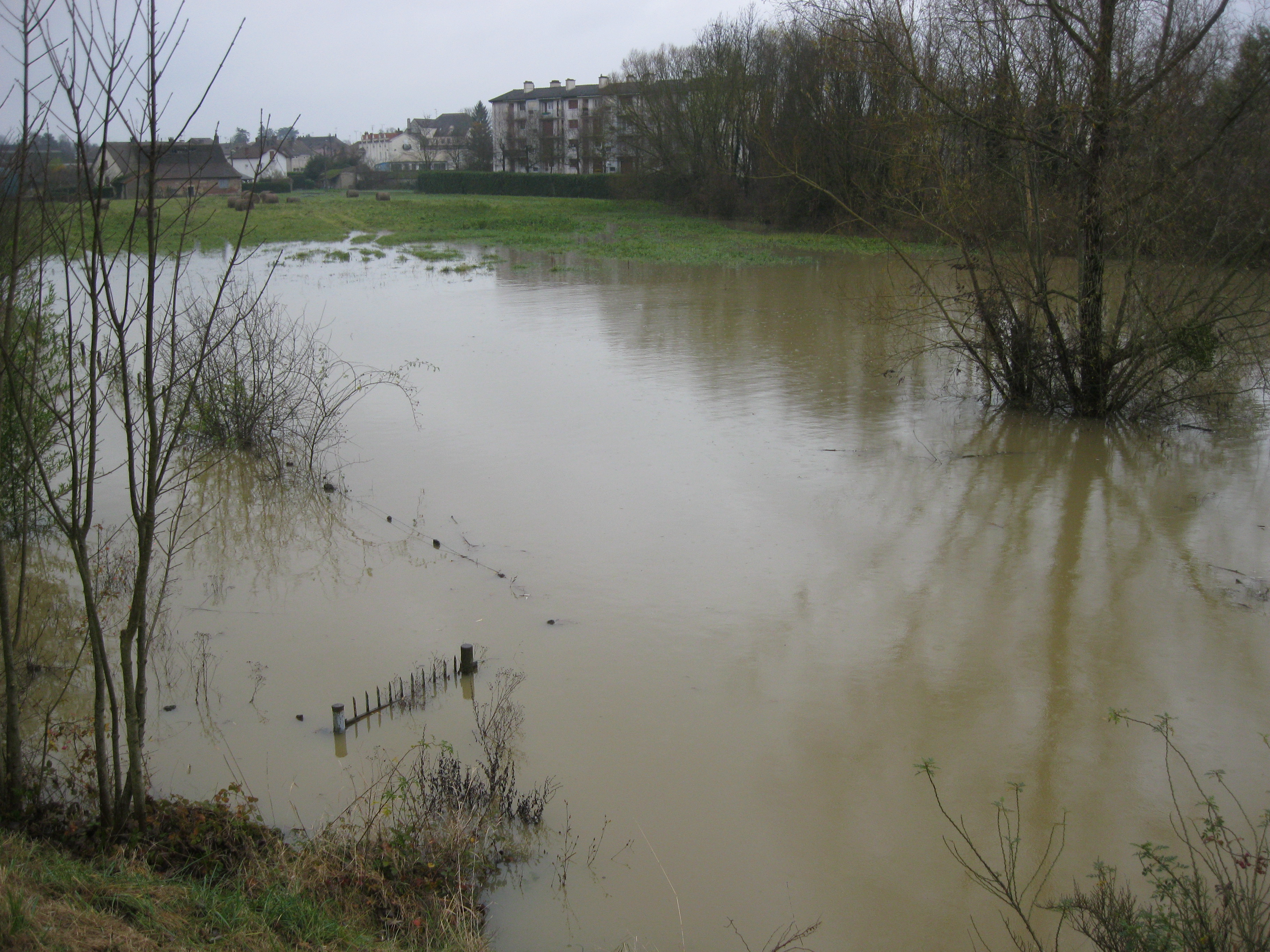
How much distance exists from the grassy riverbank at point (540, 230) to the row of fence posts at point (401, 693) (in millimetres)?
18410

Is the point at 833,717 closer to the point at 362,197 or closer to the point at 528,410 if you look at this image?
the point at 528,410

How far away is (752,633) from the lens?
6574 mm

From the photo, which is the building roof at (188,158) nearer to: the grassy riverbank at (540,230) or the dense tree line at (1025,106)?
the dense tree line at (1025,106)

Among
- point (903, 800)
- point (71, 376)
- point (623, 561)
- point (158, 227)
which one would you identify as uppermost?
point (158, 227)

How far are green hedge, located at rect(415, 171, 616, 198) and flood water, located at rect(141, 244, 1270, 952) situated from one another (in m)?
50.9

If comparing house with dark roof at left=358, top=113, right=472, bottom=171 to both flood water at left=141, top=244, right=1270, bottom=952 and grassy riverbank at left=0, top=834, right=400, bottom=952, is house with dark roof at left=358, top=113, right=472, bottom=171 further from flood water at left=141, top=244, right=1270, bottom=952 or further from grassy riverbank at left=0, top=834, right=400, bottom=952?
grassy riverbank at left=0, top=834, right=400, bottom=952

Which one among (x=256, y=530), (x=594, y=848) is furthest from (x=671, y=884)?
(x=256, y=530)

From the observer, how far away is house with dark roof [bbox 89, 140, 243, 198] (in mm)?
3719

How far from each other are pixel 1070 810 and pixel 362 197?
6243cm

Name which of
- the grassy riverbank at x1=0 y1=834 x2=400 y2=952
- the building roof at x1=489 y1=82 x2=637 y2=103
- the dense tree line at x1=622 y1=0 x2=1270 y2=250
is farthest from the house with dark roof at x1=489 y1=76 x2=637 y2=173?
the grassy riverbank at x1=0 y1=834 x2=400 y2=952

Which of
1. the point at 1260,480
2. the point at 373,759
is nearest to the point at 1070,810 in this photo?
the point at 373,759

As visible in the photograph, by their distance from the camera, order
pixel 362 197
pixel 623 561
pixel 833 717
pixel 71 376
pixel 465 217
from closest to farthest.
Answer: pixel 71 376 < pixel 833 717 < pixel 623 561 < pixel 465 217 < pixel 362 197

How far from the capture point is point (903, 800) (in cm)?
492

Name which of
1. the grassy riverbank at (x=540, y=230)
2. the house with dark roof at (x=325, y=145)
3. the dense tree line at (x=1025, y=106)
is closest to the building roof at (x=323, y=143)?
the house with dark roof at (x=325, y=145)
